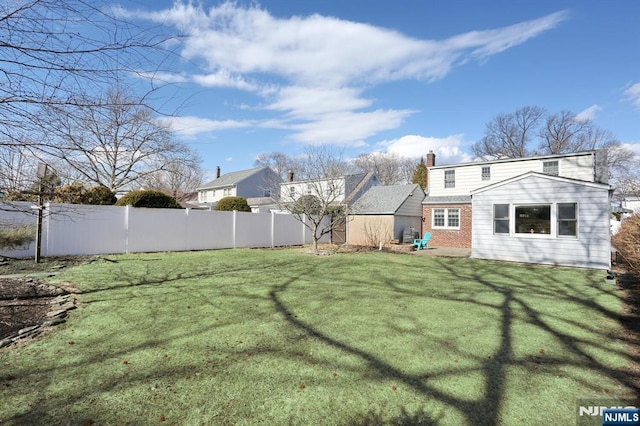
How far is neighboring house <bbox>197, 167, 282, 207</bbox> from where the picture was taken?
36.1 metres

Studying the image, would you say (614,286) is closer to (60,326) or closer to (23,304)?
(60,326)

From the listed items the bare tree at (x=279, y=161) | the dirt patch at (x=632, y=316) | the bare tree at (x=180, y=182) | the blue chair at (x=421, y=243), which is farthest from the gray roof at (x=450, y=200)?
the bare tree at (x=279, y=161)

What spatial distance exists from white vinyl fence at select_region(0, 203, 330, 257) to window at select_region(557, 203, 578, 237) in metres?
13.1

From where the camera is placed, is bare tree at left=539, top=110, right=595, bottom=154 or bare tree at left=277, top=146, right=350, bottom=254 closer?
bare tree at left=277, top=146, right=350, bottom=254

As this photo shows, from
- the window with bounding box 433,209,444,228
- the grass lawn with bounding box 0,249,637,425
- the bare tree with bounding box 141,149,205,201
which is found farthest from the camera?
the bare tree with bounding box 141,149,205,201

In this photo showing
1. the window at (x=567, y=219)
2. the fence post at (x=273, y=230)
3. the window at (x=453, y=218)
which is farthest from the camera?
the window at (x=453, y=218)

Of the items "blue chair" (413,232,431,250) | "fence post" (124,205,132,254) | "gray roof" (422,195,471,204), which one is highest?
"gray roof" (422,195,471,204)

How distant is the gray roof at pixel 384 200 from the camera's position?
18922mm

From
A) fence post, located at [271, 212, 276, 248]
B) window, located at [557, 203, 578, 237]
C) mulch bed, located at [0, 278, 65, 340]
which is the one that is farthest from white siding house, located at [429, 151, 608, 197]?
mulch bed, located at [0, 278, 65, 340]

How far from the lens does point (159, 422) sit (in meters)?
2.36

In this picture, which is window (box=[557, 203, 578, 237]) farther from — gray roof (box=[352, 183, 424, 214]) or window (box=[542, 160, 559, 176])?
gray roof (box=[352, 183, 424, 214])

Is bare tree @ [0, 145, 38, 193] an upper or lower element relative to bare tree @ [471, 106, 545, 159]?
lower

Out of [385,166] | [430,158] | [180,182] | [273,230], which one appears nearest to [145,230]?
[273,230]

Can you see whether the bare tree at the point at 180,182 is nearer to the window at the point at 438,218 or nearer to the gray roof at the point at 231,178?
the gray roof at the point at 231,178
